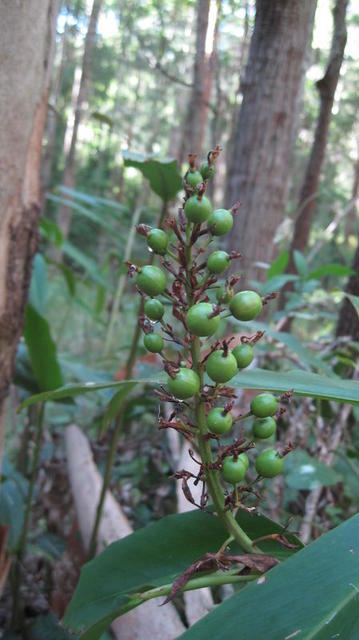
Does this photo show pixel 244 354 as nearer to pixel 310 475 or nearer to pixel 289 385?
pixel 289 385

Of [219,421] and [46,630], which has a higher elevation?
[219,421]

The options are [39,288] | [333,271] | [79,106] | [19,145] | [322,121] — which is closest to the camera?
[19,145]

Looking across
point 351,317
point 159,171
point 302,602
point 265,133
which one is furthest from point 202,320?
point 265,133

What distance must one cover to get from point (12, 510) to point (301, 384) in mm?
1167

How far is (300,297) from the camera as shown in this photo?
2.09 meters

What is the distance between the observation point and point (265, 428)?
636 mm

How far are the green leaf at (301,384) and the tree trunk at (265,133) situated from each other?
6.05ft

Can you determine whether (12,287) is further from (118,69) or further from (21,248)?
(118,69)

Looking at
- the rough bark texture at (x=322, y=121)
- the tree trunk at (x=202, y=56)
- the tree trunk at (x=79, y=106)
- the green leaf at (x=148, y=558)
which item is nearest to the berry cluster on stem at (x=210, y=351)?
the green leaf at (x=148, y=558)

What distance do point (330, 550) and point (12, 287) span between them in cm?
97

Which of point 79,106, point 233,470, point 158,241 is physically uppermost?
point 79,106

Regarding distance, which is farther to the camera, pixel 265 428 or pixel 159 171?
pixel 159 171

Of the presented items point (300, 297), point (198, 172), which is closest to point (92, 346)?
point (300, 297)

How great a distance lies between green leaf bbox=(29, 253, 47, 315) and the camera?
1.95 meters
